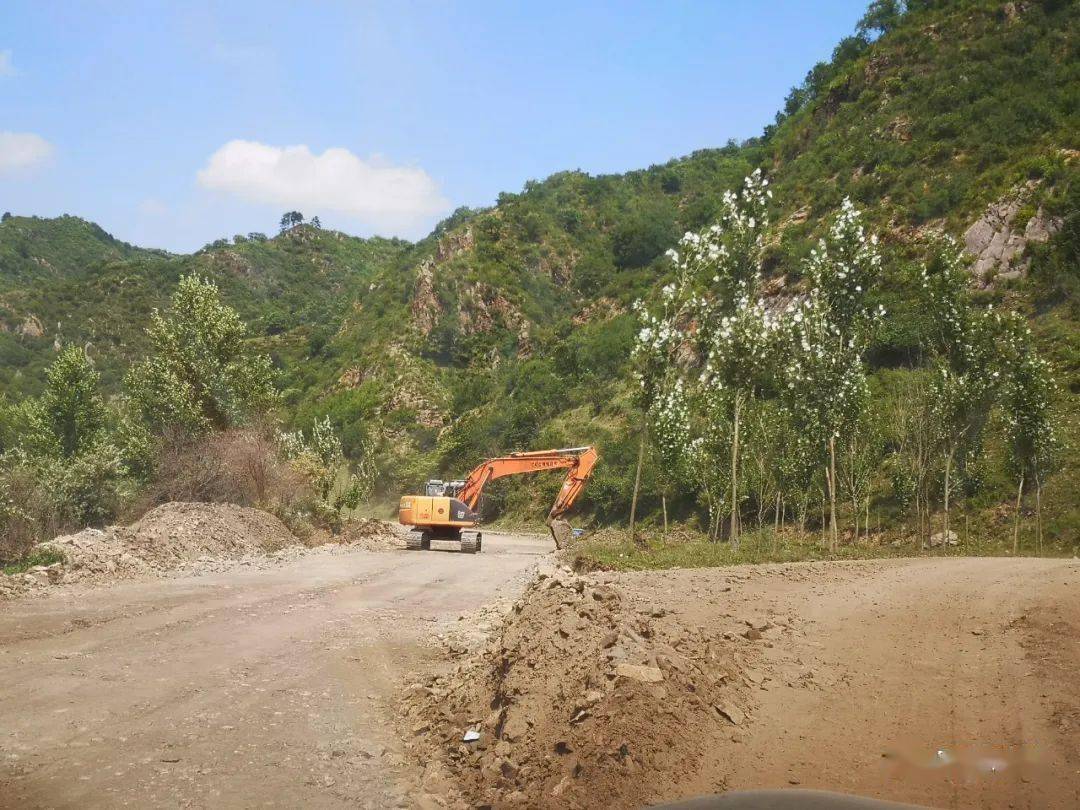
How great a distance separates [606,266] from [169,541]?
86.7 meters

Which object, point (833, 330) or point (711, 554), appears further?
point (833, 330)

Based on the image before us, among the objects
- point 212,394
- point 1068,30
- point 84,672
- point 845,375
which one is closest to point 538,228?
point 1068,30

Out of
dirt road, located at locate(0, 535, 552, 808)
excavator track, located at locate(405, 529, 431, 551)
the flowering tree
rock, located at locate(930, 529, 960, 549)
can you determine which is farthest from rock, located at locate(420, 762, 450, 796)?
the flowering tree

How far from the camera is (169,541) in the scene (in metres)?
22.4

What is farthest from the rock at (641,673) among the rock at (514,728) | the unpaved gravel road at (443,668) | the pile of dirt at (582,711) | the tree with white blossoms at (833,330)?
the tree with white blossoms at (833,330)

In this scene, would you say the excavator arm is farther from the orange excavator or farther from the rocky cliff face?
the rocky cliff face

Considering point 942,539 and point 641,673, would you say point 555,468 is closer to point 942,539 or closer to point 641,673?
point 942,539

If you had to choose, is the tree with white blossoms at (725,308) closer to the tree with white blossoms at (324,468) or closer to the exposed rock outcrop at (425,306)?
the tree with white blossoms at (324,468)

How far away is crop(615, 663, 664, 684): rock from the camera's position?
7.70 meters

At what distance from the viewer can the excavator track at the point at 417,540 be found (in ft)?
108

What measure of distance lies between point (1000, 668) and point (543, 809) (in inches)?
199

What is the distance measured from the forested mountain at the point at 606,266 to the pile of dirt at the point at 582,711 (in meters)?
29.5

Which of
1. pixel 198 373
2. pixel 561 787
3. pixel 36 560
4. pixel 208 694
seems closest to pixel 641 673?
pixel 561 787

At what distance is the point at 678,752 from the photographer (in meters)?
6.97
